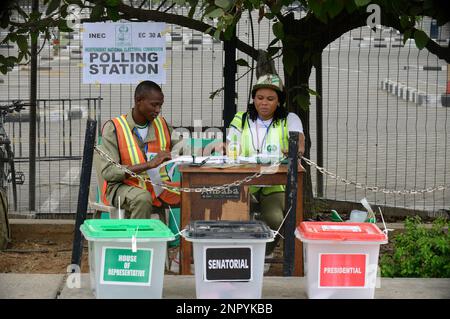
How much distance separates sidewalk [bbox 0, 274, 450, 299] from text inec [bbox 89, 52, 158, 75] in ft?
8.03

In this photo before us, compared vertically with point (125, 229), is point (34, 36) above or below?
above

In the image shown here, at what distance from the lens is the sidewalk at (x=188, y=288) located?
19.1ft

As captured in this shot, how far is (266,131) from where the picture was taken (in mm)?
7500

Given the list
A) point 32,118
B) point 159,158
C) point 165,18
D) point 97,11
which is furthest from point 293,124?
point 32,118

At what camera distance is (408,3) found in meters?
7.20

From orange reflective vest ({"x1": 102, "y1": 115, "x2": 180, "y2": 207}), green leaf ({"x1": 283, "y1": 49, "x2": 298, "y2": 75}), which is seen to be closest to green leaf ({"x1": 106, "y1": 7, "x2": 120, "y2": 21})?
orange reflective vest ({"x1": 102, "y1": 115, "x2": 180, "y2": 207})

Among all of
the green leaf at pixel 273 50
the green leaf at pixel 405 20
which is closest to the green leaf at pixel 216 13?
the green leaf at pixel 405 20

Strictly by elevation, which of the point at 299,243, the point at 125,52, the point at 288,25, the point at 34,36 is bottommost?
the point at 299,243

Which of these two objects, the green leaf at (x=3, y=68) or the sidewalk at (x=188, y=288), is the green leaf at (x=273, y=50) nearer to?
the green leaf at (x=3, y=68)

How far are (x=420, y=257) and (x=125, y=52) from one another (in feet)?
10.2

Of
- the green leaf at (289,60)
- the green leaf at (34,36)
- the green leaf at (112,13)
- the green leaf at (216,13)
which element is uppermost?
the green leaf at (112,13)

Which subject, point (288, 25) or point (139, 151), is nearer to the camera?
point (139, 151)

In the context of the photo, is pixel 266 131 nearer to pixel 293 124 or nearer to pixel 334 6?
pixel 293 124

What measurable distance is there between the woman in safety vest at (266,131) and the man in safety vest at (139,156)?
0.57 m
